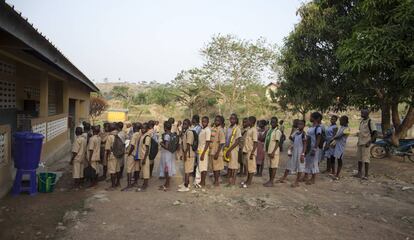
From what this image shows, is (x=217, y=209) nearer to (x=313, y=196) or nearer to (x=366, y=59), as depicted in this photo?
(x=313, y=196)

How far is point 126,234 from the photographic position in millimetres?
4344

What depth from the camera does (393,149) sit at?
34.5ft

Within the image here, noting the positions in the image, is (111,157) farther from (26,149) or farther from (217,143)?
(217,143)

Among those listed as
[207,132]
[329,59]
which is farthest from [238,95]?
[207,132]

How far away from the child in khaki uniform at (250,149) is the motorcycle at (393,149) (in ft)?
18.1

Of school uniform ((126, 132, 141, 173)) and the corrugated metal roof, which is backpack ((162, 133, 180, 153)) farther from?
the corrugated metal roof

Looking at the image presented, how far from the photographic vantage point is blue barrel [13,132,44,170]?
576cm

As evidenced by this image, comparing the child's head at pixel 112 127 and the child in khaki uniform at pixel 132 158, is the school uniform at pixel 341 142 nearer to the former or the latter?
the child in khaki uniform at pixel 132 158

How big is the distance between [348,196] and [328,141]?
219 cm

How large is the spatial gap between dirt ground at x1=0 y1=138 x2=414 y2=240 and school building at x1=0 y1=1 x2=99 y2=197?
1.37 meters

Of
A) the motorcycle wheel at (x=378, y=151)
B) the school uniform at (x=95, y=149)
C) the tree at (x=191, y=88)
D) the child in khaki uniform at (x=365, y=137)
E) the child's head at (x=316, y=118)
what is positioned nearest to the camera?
the school uniform at (x=95, y=149)

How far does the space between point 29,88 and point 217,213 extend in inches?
356

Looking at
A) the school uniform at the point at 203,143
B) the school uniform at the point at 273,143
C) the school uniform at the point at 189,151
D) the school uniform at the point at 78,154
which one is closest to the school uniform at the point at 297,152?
the school uniform at the point at 273,143

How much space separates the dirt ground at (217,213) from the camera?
14.6 ft
